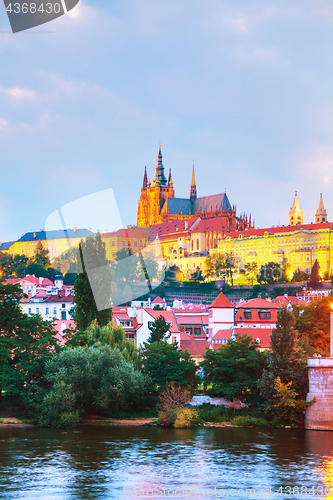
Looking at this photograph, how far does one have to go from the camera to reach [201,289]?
408ft

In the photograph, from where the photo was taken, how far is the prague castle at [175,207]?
178 meters

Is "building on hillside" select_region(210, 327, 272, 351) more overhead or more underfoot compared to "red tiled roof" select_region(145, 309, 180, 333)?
more underfoot

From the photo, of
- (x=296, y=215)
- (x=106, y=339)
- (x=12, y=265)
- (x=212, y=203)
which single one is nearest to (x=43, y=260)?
(x=12, y=265)

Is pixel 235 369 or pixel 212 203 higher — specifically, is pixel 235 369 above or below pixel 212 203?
below

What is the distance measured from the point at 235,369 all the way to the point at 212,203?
489 ft

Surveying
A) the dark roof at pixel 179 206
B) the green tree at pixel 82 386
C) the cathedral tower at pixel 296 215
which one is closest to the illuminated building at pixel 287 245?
the cathedral tower at pixel 296 215

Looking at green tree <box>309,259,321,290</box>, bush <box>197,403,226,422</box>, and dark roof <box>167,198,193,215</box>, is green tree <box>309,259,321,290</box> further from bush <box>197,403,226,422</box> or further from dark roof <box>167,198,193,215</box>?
bush <box>197,403,226,422</box>

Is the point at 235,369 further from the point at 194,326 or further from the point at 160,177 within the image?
the point at 160,177

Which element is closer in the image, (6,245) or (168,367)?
(168,367)

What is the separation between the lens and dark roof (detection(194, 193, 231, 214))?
179 metres

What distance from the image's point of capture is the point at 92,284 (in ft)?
102

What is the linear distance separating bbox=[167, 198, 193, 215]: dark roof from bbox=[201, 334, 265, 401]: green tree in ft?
497

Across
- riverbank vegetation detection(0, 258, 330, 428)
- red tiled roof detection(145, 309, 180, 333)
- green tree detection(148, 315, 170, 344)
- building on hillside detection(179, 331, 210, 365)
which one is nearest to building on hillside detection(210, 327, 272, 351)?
building on hillside detection(179, 331, 210, 365)

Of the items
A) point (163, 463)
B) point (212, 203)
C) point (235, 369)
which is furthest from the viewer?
point (212, 203)
